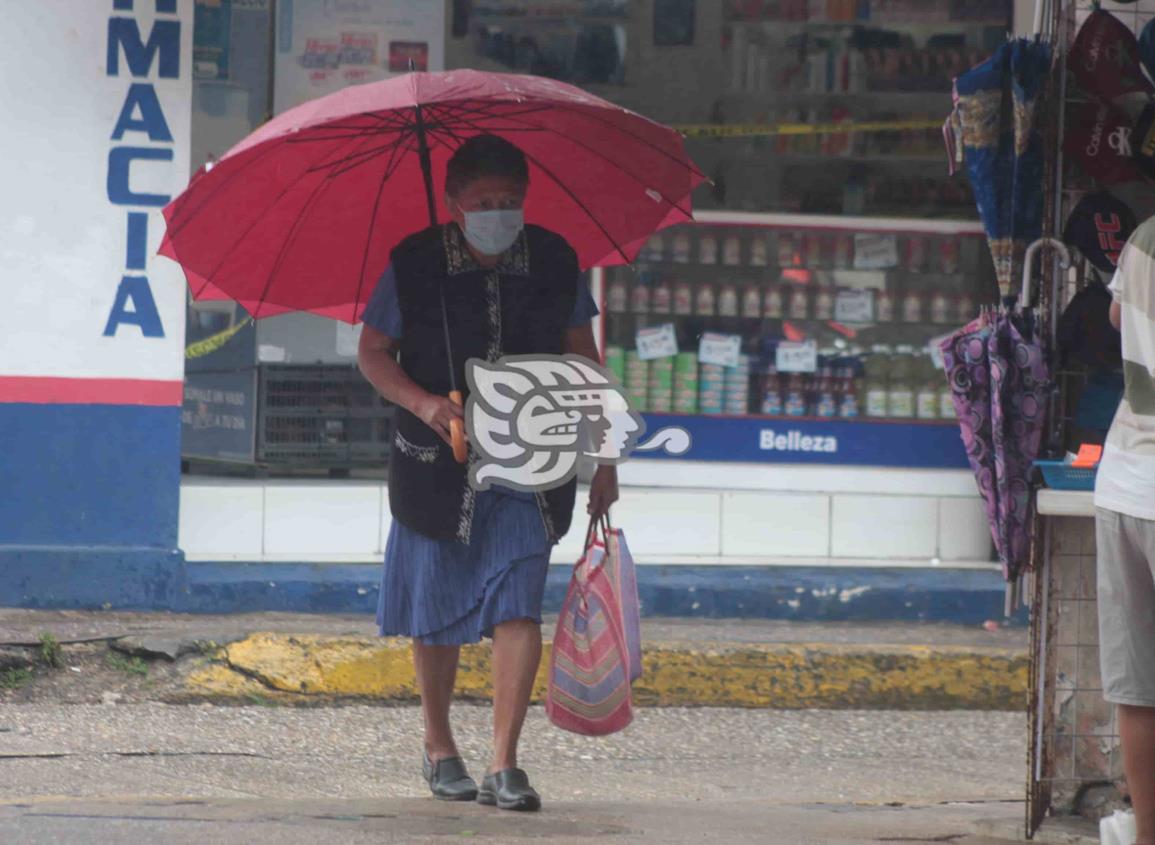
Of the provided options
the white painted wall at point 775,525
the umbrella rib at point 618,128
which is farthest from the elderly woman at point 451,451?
the white painted wall at point 775,525

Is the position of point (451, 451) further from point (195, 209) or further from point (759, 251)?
point (759, 251)

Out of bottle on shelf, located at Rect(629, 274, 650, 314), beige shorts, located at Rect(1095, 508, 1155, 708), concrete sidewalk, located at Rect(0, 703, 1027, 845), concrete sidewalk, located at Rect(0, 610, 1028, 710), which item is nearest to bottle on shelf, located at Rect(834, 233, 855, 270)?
bottle on shelf, located at Rect(629, 274, 650, 314)

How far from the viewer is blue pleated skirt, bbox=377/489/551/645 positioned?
495cm

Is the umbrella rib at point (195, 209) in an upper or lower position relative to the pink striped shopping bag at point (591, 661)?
upper

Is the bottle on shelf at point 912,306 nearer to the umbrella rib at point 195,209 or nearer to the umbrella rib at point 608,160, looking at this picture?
the umbrella rib at point 608,160

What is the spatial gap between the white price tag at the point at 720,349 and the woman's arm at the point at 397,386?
11.3 feet

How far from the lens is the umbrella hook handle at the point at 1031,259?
191 inches

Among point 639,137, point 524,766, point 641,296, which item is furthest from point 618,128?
point 641,296

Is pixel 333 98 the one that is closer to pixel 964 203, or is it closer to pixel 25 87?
pixel 25 87

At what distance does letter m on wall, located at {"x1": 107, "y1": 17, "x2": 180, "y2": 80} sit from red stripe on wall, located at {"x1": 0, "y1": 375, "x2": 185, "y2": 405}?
48.3 inches

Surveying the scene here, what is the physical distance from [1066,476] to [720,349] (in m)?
3.69

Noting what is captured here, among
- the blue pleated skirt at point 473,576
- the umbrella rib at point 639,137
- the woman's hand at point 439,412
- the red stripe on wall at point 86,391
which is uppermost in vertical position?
the umbrella rib at point 639,137

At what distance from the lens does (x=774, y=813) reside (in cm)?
530

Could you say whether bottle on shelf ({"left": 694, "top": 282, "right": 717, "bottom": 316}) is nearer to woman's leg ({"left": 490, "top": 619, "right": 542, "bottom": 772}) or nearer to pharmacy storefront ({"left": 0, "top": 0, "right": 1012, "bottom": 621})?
pharmacy storefront ({"left": 0, "top": 0, "right": 1012, "bottom": 621})
